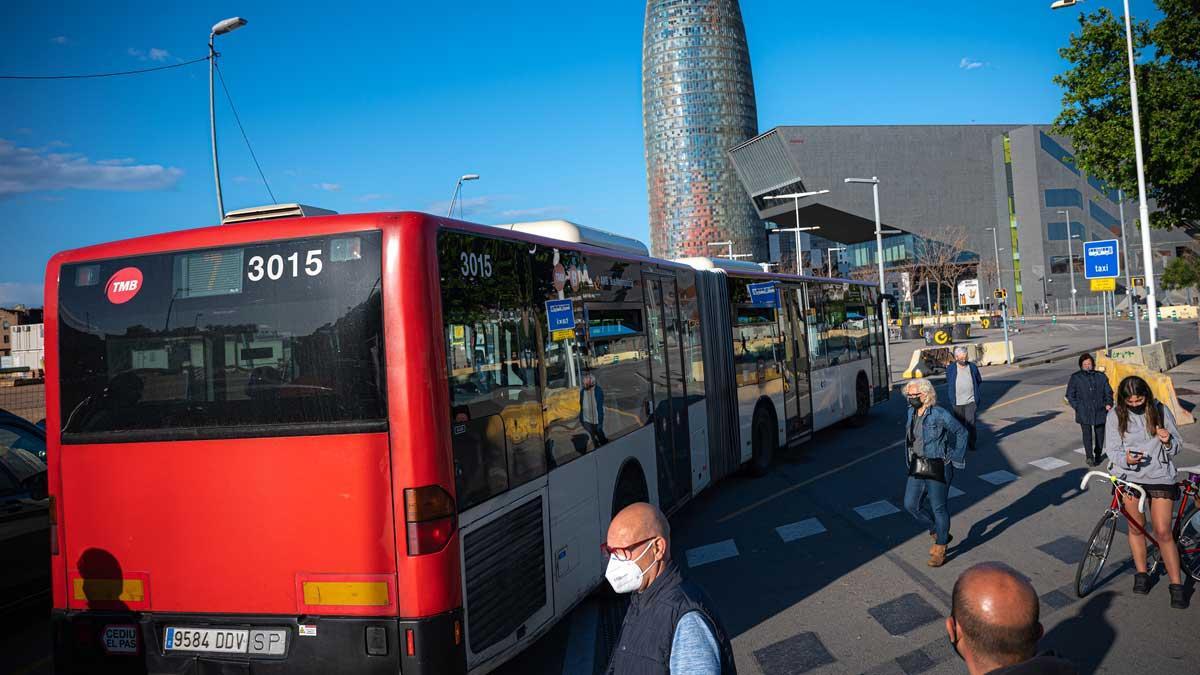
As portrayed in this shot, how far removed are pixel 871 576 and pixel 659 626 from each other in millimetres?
5421

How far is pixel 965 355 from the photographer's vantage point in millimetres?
13367

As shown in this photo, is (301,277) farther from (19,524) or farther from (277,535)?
(19,524)

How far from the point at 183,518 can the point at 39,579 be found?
13.1ft

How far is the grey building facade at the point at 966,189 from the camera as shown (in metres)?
89.1

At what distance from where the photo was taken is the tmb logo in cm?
494

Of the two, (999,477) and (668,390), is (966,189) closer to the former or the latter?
(999,477)

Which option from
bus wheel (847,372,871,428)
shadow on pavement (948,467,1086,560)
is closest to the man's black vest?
shadow on pavement (948,467,1086,560)

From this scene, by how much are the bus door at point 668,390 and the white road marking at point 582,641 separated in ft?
5.68

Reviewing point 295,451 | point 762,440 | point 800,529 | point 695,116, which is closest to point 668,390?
point 800,529

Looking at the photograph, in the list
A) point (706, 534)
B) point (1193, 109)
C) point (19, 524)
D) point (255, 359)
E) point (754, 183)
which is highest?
point (754, 183)

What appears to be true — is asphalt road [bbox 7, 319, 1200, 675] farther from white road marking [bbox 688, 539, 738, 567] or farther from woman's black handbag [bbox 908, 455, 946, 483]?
woman's black handbag [bbox 908, 455, 946, 483]

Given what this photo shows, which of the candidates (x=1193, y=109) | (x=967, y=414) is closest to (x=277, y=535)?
(x=967, y=414)

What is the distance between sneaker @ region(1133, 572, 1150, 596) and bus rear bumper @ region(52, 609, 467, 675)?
17.0 feet

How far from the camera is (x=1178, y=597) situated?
6.21 m
